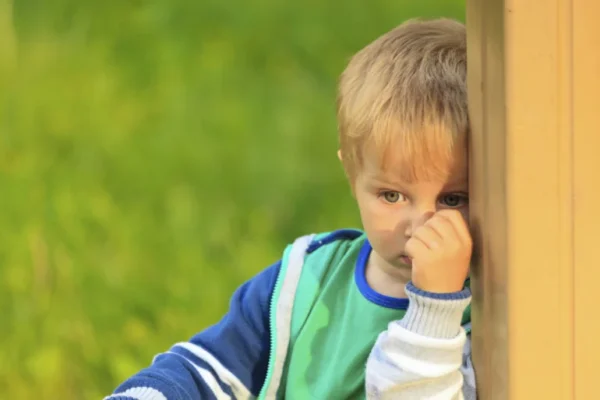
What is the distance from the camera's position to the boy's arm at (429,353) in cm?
66

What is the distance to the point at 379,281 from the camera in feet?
2.80

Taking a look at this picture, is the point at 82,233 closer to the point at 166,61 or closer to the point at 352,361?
the point at 166,61

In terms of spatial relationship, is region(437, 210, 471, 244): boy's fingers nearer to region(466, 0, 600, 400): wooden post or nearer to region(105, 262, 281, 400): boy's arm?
region(466, 0, 600, 400): wooden post

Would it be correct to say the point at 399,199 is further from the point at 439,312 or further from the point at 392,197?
the point at 439,312

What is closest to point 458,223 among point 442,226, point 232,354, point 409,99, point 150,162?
point 442,226

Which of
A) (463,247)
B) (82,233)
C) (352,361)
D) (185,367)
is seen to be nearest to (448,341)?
(463,247)

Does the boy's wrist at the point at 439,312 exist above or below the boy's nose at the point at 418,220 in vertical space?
below

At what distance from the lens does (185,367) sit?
0.87m

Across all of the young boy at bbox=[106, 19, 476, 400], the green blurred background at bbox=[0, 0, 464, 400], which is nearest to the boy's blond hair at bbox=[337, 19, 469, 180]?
the young boy at bbox=[106, 19, 476, 400]

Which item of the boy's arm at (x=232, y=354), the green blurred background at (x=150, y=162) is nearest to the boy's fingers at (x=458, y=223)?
the boy's arm at (x=232, y=354)

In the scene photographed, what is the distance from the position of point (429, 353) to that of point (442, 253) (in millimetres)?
81

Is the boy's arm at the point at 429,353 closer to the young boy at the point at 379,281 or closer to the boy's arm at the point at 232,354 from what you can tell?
the young boy at the point at 379,281

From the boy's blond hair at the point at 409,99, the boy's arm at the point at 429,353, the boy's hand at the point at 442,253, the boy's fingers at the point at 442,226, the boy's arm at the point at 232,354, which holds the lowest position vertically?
the boy's arm at the point at 232,354

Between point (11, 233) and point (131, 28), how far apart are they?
1.34 feet
